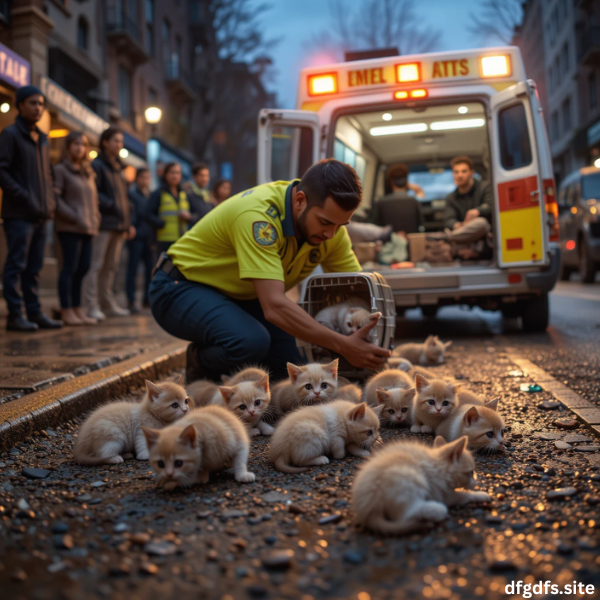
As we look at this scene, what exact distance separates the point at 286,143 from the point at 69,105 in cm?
1036

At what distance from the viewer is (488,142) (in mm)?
7438

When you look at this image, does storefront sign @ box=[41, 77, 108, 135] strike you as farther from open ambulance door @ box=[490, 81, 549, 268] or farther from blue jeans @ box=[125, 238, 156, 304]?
open ambulance door @ box=[490, 81, 549, 268]

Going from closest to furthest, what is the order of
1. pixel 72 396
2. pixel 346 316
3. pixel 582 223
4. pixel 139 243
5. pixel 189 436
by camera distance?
pixel 189 436
pixel 72 396
pixel 346 316
pixel 139 243
pixel 582 223

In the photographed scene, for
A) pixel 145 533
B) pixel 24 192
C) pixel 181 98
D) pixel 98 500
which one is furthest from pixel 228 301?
pixel 181 98

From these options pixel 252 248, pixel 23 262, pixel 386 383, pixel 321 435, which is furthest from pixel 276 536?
pixel 23 262

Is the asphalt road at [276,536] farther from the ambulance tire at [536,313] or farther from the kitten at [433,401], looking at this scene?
the ambulance tire at [536,313]

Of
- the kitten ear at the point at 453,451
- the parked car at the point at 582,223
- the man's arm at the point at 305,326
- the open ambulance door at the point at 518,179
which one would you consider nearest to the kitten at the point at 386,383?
the man's arm at the point at 305,326

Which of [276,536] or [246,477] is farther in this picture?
[246,477]

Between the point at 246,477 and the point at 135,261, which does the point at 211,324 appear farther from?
the point at 135,261

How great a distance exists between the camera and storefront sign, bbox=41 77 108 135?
14.4 m

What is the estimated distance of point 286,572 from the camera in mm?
1938

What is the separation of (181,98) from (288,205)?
1275 inches

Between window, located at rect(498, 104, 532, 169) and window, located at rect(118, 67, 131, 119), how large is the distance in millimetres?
21605

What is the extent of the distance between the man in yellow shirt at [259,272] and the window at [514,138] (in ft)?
10.6
